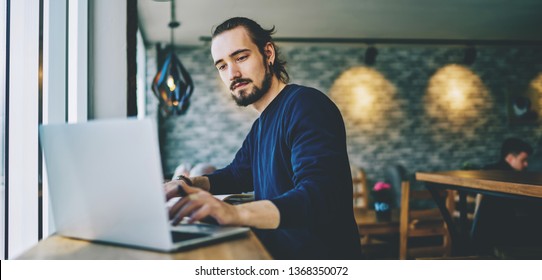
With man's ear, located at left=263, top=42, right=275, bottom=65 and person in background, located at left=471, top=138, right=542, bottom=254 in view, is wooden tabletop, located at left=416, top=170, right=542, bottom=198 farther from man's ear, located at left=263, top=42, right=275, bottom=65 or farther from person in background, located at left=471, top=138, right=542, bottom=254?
man's ear, located at left=263, top=42, right=275, bottom=65

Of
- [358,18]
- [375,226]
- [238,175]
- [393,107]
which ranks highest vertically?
[358,18]

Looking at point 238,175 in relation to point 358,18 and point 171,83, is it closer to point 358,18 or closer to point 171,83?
point 171,83

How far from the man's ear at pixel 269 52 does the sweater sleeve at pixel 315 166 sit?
1.20 feet

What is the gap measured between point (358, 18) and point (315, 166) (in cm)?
391

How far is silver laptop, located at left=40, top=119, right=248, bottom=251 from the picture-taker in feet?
2.33

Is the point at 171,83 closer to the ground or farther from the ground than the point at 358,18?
closer to the ground

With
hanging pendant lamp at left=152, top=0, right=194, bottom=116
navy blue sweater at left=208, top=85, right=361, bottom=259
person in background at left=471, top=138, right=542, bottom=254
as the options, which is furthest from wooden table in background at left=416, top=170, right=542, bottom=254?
hanging pendant lamp at left=152, top=0, right=194, bottom=116

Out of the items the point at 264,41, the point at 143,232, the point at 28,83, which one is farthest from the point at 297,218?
the point at 28,83

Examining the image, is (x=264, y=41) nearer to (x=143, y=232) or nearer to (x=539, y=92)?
(x=143, y=232)

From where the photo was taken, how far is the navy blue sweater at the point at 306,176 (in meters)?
0.98

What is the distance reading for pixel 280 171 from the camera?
126cm

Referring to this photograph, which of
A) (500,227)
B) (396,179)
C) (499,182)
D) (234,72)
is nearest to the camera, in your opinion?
(234,72)

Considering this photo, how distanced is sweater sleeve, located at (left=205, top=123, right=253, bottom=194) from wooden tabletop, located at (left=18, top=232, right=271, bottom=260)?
0.73m

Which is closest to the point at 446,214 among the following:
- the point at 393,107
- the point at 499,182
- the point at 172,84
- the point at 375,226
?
the point at 375,226
